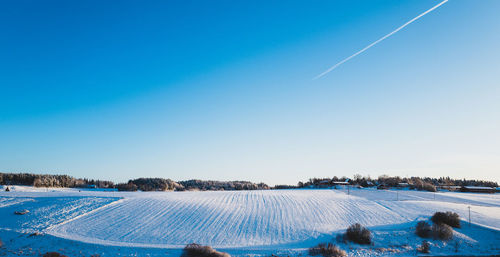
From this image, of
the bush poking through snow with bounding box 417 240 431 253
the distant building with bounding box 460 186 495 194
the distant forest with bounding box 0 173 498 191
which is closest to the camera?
the bush poking through snow with bounding box 417 240 431 253

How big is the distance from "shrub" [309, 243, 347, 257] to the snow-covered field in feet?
1.93

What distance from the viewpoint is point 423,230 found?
17.4 metres

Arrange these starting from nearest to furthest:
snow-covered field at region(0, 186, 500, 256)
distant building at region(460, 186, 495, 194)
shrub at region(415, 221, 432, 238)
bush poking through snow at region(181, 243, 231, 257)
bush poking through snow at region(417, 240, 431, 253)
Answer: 1. bush poking through snow at region(181, 243, 231, 257)
2. snow-covered field at region(0, 186, 500, 256)
3. bush poking through snow at region(417, 240, 431, 253)
4. shrub at region(415, 221, 432, 238)
5. distant building at region(460, 186, 495, 194)

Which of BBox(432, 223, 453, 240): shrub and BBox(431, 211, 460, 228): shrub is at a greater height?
BBox(431, 211, 460, 228): shrub

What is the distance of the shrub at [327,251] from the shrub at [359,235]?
1890 millimetres

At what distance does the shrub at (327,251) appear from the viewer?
14261 millimetres

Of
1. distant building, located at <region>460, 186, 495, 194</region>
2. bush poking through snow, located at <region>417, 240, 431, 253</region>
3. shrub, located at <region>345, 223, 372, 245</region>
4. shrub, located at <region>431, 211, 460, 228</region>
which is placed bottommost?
bush poking through snow, located at <region>417, 240, 431, 253</region>

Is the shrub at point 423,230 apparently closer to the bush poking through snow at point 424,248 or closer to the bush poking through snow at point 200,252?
the bush poking through snow at point 424,248

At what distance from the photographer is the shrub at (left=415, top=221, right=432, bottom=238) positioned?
17.2 meters

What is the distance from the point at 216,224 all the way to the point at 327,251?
658 cm

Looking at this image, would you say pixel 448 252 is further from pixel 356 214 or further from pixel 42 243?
pixel 42 243

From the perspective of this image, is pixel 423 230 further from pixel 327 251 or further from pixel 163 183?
pixel 163 183

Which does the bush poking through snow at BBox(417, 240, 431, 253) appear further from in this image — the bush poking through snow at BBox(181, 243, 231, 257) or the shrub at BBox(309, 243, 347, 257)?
the bush poking through snow at BBox(181, 243, 231, 257)

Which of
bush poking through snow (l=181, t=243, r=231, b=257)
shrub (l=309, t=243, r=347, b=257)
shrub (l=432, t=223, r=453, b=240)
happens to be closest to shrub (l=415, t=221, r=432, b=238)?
shrub (l=432, t=223, r=453, b=240)
